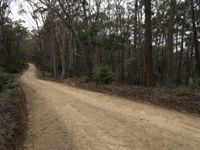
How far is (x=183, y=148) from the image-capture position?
6.18 m

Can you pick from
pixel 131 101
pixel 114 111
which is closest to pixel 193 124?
pixel 114 111

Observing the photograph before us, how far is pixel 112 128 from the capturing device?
7988 mm

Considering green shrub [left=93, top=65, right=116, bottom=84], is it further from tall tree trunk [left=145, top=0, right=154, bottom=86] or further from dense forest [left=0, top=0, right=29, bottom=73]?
dense forest [left=0, top=0, right=29, bottom=73]

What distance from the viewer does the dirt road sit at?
6.62 m

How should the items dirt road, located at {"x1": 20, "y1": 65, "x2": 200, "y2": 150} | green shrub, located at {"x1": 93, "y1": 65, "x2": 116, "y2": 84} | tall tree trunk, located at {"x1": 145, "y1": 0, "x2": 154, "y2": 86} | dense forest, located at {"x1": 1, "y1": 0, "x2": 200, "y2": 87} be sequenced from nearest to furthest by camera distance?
dirt road, located at {"x1": 20, "y1": 65, "x2": 200, "y2": 150}
tall tree trunk, located at {"x1": 145, "y1": 0, "x2": 154, "y2": 86}
green shrub, located at {"x1": 93, "y1": 65, "x2": 116, "y2": 84}
dense forest, located at {"x1": 1, "y1": 0, "x2": 200, "y2": 87}

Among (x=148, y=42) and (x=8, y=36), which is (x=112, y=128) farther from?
(x=8, y=36)

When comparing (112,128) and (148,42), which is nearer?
(112,128)

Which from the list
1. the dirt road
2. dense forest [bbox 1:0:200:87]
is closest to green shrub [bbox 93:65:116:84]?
dense forest [bbox 1:0:200:87]

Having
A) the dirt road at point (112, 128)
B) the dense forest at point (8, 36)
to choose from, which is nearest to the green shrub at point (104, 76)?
the dirt road at point (112, 128)

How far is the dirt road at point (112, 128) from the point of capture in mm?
6625

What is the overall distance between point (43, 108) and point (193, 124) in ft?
22.3

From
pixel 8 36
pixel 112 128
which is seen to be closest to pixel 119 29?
pixel 8 36

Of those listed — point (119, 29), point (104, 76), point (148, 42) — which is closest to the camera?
point (148, 42)

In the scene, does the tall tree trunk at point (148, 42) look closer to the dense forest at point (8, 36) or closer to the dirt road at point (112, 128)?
the dirt road at point (112, 128)
